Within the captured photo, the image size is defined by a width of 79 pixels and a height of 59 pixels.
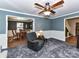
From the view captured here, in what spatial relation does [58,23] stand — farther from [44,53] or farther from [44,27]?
[44,53]

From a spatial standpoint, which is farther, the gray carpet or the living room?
the living room

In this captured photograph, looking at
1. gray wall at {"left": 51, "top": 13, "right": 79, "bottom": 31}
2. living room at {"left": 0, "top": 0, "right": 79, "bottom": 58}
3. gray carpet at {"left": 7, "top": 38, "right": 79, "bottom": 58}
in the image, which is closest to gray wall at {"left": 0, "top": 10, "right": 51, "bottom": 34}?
living room at {"left": 0, "top": 0, "right": 79, "bottom": 58}

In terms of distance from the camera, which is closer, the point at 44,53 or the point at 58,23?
the point at 44,53

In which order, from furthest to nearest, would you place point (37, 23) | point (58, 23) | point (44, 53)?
point (58, 23) < point (37, 23) < point (44, 53)

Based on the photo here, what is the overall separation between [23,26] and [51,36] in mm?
5082

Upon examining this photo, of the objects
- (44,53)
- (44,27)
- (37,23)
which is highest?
(37,23)

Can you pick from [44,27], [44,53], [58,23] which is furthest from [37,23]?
[44,53]

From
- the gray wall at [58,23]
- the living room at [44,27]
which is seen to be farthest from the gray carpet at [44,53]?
the gray wall at [58,23]

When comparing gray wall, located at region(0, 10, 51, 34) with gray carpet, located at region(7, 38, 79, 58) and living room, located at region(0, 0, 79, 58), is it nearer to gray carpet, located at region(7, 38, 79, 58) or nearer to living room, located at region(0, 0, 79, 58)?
living room, located at region(0, 0, 79, 58)

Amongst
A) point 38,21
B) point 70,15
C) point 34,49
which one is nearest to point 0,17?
point 34,49

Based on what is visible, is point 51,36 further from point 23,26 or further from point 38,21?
point 23,26

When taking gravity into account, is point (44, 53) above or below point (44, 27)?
below

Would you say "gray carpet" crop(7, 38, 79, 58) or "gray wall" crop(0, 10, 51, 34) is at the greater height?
"gray wall" crop(0, 10, 51, 34)

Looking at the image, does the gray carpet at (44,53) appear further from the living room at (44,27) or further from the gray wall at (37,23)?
the gray wall at (37,23)
